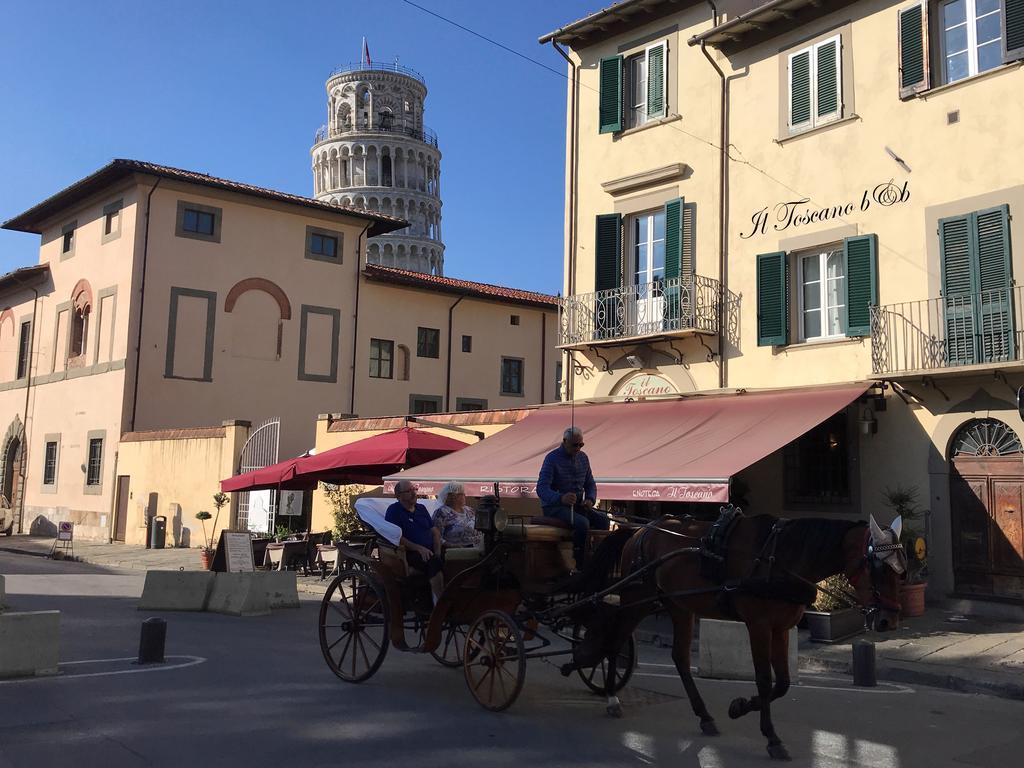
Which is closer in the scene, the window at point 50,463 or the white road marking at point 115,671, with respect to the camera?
the white road marking at point 115,671

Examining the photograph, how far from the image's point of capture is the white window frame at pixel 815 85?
49.6 feet

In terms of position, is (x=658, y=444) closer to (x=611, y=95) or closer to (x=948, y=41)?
(x=948, y=41)

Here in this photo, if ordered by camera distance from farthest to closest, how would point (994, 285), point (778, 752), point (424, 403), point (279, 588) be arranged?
1. point (424, 403)
2. point (279, 588)
3. point (994, 285)
4. point (778, 752)

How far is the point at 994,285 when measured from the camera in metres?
13.0

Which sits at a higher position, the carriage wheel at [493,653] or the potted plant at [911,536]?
the potted plant at [911,536]

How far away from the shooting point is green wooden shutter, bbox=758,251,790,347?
15.3m

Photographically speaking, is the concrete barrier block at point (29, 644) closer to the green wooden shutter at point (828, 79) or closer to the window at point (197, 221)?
the green wooden shutter at point (828, 79)

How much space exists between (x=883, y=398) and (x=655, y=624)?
473 centimetres

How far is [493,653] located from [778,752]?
2.24 metres

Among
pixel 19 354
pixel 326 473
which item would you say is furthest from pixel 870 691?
pixel 19 354

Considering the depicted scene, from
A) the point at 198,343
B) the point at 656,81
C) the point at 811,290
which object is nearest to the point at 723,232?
the point at 811,290

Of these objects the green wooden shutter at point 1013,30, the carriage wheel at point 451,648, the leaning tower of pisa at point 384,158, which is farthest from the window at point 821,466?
the leaning tower of pisa at point 384,158

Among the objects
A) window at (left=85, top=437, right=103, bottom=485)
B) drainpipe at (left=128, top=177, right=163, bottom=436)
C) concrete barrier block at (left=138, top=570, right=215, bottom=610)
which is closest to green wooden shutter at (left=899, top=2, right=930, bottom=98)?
concrete barrier block at (left=138, top=570, right=215, bottom=610)

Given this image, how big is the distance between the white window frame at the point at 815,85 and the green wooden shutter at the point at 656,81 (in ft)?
8.09
